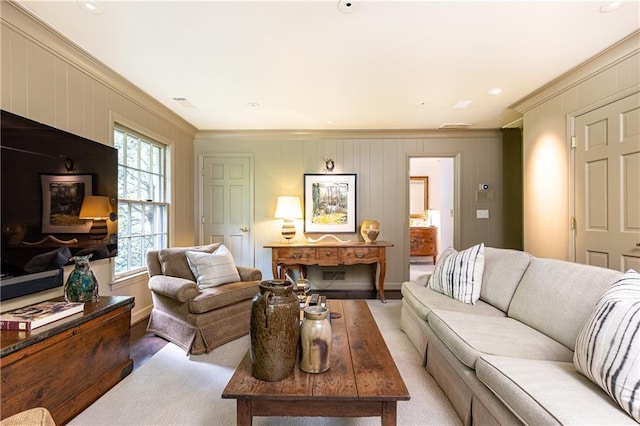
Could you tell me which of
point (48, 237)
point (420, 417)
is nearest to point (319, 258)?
point (420, 417)

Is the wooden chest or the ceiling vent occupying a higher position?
the ceiling vent

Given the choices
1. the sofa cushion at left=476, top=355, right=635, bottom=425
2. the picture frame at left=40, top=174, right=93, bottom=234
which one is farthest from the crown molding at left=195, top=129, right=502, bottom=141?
the sofa cushion at left=476, top=355, right=635, bottom=425

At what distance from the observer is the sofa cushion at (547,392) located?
3.35ft

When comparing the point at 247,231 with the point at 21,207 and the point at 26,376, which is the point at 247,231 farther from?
the point at 26,376

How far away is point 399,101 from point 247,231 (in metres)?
2.80

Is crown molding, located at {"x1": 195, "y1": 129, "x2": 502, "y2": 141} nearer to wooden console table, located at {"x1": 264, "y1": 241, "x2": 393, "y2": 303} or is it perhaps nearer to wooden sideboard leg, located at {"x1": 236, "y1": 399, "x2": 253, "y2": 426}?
wooden console table, located at {"x1": 264, "y1": 241, "x2": 393, "y2": 303}

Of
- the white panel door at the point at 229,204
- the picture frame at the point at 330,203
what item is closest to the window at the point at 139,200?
the white panel door at the point at 229,204

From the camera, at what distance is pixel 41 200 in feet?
6.51

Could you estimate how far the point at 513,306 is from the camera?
2.11 m

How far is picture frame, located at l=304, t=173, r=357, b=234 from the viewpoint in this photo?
4559mm

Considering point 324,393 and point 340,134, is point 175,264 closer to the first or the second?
point 324,393

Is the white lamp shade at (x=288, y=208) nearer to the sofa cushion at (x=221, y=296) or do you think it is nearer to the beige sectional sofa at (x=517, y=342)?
the sofa cushion at (x=221, y=296)

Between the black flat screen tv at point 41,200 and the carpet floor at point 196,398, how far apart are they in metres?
0.90

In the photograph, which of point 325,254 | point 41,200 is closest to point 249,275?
point 325,254
